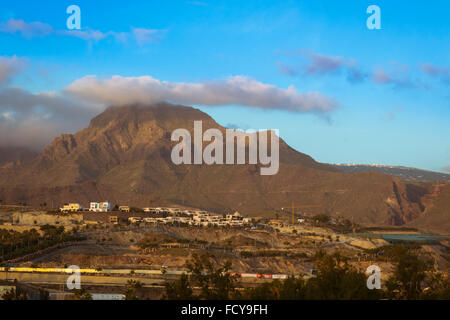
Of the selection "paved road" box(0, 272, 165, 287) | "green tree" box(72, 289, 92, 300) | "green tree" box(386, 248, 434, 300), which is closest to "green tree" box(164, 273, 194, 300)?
"green tree" box(72, 289, 92, 300)

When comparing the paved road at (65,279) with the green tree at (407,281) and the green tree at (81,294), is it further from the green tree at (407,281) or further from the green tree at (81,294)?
the green tree at (407,281)

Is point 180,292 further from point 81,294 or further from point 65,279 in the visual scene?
point 65,279

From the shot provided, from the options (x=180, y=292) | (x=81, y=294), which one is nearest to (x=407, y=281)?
(x=180, y=292)

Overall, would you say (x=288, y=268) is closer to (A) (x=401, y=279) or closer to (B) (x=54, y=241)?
(A) (x=401, y=279)

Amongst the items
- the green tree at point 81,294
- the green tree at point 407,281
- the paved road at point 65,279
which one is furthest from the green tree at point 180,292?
the green tree at point 407,281

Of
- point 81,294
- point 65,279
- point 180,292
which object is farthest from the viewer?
point 65,279

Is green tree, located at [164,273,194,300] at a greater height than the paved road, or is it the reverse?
green tree, located at [164,273,194,300]

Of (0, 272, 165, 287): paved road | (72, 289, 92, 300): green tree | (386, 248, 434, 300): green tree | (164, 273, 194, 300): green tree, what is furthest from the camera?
(0, 272, 165, 287): paved road

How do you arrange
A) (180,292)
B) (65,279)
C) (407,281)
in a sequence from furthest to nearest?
(65,279) < (407,281) < (180,292)

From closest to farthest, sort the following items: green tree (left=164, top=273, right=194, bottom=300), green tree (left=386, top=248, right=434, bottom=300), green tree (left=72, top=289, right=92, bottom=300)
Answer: green tree (left=164, top=273, right=194, bottom=300) → green tree (left=72, top=289, right=92, bottom=300) → green tree (left=386, top=248, right=434, bottom=300)

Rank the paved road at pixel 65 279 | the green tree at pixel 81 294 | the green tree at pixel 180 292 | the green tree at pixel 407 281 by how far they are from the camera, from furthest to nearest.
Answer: the paved road at pixel 65 279 < the green tree at pixel 407 281 < the green tree at pixel 81 294 < the green tree at pixel 180 292

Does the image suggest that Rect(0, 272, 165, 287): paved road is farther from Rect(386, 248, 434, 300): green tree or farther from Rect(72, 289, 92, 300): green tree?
Rect(386, 248, 434, 300): green tree

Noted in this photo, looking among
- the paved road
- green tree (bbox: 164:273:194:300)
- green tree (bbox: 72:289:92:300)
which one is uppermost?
green tree (bbox: 164:273:194:300)
